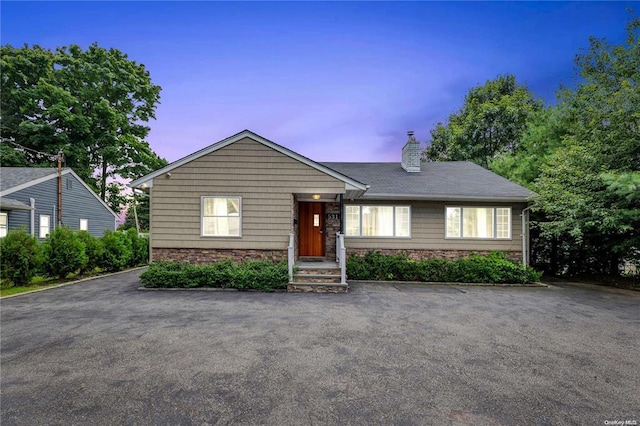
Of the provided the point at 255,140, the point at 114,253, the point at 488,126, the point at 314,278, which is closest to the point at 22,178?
the point at 114,253

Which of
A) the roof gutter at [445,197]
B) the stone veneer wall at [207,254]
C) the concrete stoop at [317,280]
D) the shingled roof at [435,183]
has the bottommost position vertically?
the concrete stoop at [317,280]

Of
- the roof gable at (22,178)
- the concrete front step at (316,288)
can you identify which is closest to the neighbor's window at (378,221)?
the concrete front step at (316,288)

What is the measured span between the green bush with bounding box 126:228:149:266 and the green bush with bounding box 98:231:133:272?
963 mm

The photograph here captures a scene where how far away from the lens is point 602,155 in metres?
8.82

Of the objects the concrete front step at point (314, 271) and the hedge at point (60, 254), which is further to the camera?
the concrete front step at point (314, 271)

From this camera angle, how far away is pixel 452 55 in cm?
1683

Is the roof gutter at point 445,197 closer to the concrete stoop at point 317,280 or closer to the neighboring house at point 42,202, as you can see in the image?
the concrete stoop at point 317,280

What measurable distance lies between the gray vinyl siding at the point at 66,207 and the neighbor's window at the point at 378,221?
13.7 metres

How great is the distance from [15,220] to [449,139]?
27446 millimetres

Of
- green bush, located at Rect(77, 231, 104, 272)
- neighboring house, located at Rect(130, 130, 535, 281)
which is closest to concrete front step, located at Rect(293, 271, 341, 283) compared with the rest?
neighboring house, located at Rect(130, 130, 535, 281)

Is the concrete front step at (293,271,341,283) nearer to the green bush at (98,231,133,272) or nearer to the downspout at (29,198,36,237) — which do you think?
the green bush at (98,231,133,272)

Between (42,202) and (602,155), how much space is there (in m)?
24.0

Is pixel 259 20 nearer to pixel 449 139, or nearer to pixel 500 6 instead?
pixel 500 6

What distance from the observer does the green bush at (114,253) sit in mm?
11211
